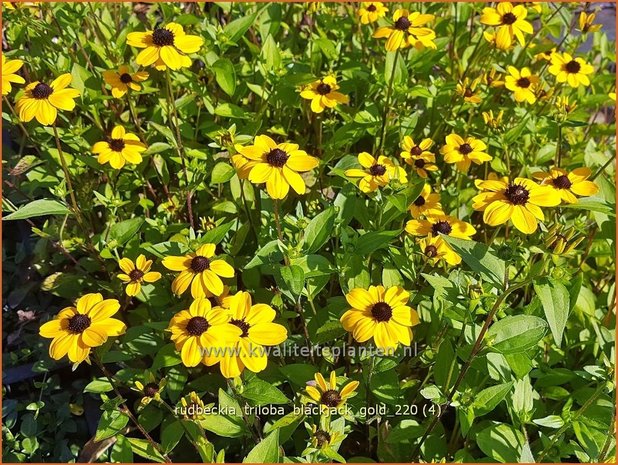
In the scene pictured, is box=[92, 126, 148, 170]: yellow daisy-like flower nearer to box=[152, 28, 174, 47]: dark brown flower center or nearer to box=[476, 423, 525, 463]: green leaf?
box=[152, 28, 174, 47]: dark brown flower center

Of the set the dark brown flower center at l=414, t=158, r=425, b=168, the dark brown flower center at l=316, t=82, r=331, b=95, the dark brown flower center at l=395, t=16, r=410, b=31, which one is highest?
the dark brown flower center at l=395, t=16, r=410, b=31

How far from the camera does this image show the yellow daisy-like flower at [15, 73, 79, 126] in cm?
195

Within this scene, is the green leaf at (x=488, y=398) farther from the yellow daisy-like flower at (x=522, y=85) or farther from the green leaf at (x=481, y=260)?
the yellow daisy-like flower at (x=522, y=85)

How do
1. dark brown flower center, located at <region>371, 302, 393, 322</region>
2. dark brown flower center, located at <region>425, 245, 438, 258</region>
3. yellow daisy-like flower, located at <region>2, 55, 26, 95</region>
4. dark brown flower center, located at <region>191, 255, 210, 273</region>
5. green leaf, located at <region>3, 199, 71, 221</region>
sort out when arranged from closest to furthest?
dark brown flower center, located at <region>371, 302, 393, 322</region> < dark brown flower center, located at <region>191, 255, 210, 273</region> < dark brown flower center, located at <region>425, 245, 438, 258</region> < green leaf, located at <region>3, 199, 71, 221</region> < yellow daisy-like flower, located at <region>2, 55, 26, 95</region>

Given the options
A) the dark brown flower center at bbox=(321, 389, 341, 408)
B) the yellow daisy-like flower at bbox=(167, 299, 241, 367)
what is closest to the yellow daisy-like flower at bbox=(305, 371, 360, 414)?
the dark brown flower center at bbox=(321, 389, 341, 408)

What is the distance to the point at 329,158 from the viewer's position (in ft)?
7.79

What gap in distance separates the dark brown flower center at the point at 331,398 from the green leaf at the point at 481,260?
0.48m

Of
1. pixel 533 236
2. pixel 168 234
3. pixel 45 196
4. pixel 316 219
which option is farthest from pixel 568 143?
pixel 45 196

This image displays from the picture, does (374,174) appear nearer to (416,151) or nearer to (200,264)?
(416,151)

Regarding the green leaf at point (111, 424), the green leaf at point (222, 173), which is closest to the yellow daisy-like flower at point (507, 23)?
the green leaf at point (222, 173)

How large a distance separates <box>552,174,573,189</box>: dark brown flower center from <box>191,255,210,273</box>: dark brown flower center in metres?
1.09

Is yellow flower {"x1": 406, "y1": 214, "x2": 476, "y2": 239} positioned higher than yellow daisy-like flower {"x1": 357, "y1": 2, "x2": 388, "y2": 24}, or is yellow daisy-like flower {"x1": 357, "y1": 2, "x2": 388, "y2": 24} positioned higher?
yellow daisy-like flower {"x1": 357, "y1": 2, "x2": 388, "y2": 24}

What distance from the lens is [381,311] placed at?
1593 millimetres

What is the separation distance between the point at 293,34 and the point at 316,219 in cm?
157
